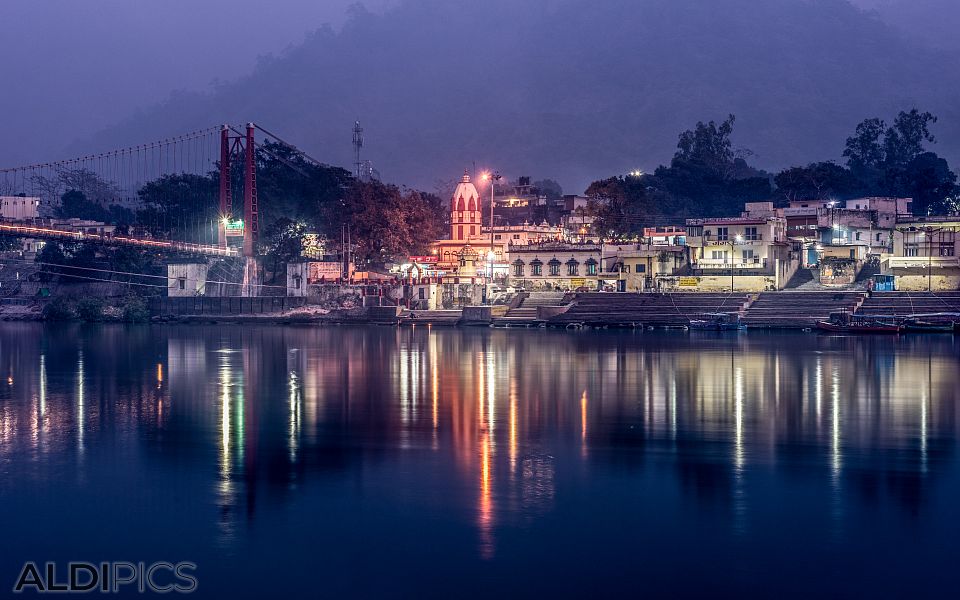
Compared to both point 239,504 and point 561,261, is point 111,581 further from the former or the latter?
point 561,261

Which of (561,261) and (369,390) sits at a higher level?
(561,261)

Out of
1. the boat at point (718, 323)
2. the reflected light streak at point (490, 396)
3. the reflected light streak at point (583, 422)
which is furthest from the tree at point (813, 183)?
the reflected light streak at point (583, 422)

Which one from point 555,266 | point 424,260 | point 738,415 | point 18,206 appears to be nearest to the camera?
point 738,415

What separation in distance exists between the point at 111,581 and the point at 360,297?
61.6 m

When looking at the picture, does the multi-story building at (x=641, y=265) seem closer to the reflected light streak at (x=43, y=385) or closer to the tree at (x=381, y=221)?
the tree at (x=381, y=221)

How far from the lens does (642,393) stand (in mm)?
27875

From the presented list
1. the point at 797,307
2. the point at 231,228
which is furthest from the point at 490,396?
the point at 231,228

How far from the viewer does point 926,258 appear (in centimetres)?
6309

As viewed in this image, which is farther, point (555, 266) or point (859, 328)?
point (555, 266)

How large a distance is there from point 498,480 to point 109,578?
6.71m

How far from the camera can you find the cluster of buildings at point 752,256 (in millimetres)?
64812

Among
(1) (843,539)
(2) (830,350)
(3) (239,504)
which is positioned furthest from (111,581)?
(2) (830,350)

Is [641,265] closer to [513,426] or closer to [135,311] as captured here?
[135,311]

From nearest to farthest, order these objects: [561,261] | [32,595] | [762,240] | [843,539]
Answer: [32,595] < [843,539] < [762,240] < [561,261]
